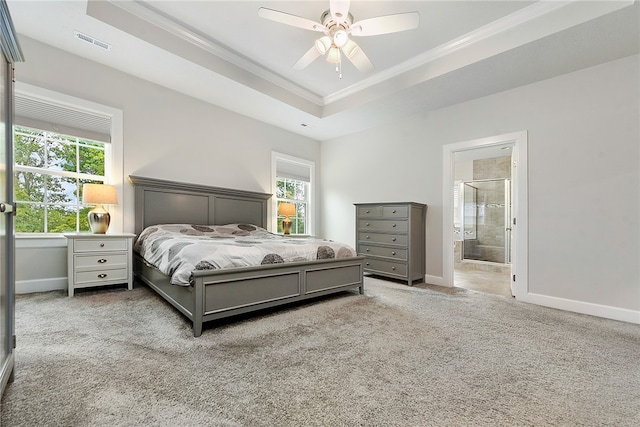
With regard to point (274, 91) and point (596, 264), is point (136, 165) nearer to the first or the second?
point (274, 91)

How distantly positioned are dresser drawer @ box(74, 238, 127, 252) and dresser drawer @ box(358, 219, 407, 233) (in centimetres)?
322

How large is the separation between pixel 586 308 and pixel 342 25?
3674 millimetres

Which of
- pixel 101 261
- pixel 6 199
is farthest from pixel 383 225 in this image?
pixel 6 199

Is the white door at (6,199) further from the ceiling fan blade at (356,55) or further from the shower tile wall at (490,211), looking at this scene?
the shower tile wall at (490,211)

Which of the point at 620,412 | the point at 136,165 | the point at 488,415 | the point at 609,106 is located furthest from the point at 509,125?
the point at 136,165

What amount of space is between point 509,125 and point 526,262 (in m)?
1.70

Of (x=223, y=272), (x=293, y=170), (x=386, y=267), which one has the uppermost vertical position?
(x=293, y=170)

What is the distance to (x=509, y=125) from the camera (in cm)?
341

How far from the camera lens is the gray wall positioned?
2654 millimetres

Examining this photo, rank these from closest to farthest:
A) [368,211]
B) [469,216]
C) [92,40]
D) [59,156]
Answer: [92,40] < [59,156] < [368,211] < [469,216]

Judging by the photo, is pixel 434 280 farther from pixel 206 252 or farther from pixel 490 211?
pixel 490 211

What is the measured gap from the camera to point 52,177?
3.11m

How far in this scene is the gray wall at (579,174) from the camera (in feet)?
8.71

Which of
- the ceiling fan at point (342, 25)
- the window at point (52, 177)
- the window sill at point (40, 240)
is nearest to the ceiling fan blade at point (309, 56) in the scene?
the ceiling fan at point (342, 25)
